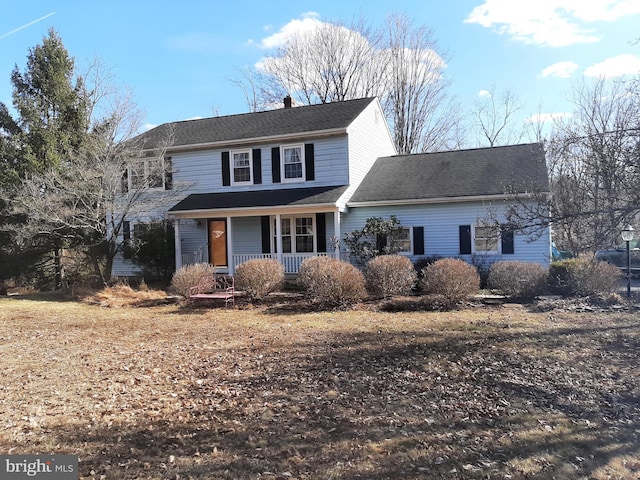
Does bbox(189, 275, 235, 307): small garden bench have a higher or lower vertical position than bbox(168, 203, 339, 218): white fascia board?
lower

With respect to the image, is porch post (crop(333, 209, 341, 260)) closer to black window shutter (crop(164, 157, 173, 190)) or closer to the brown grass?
the brown grass

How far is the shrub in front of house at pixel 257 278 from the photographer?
490 inches

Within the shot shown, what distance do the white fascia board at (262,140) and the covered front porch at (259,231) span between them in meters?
2.05

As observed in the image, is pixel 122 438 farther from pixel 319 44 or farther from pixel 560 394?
pixel 319 44

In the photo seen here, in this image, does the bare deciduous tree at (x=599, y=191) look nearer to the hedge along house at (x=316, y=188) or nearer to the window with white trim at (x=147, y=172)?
the hedge along house at (x=316, y=188)

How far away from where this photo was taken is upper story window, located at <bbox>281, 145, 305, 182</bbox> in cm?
1762

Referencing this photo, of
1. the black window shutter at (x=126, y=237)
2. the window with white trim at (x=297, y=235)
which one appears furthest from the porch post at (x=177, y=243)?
the window with white trim at (x=297, y=235)

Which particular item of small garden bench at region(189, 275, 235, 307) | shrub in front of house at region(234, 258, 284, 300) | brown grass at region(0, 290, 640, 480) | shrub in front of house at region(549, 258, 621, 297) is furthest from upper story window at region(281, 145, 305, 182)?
shrub in front of house at region(549, 258, 621, 297)

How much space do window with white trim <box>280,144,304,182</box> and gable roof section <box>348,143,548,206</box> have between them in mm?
2441

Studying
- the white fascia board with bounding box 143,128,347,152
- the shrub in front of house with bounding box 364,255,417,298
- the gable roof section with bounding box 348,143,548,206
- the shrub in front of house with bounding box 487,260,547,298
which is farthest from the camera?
the white fascia board with bounding box 143,128,347,152

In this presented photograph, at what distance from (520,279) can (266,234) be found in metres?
9.74

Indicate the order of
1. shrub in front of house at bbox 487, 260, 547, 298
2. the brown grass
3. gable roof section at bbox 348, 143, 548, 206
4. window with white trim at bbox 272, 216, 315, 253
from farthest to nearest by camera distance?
window with white trim at bbox 272, 216, 315, 253
gable roof section at bbox 348, 143, 548, 206
shrub in front of house at bbox 487, 260, 547, 298
the brown grass

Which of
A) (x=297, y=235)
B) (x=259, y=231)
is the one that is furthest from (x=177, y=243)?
(x=297, y=235)

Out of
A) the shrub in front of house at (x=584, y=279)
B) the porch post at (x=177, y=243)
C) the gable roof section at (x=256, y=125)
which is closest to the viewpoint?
the shrub in front of house at (x=584, y=279)
